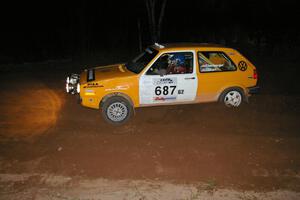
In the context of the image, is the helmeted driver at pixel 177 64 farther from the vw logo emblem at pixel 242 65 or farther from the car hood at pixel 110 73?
the vw logo emblem at pixel 242 65

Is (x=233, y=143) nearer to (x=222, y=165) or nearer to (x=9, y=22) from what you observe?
(x=222, y=165)

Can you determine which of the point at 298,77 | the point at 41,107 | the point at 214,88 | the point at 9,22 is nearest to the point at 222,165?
the point at 214,88

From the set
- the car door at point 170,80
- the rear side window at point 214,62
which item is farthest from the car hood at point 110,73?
the rear side window at point 214,62

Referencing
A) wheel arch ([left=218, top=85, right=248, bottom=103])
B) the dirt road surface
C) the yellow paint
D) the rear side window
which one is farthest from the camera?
wheel arch ([left=218, top=85, right=248, bottom=103])

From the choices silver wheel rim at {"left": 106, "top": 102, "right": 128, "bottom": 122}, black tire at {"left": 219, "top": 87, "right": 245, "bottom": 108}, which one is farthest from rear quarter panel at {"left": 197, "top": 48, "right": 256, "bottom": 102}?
silver wheel rim at {"left": 106, "top": 102, "right": 128, "bottom": 122}

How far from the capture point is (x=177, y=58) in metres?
8.02

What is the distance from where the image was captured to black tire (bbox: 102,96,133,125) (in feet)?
25.5

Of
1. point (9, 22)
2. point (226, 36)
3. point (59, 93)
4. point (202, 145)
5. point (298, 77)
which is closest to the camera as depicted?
point (202, 145)

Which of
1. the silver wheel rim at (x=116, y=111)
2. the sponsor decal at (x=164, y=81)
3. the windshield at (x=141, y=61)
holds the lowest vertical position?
the silver wheel rim at (x=116, y=111)

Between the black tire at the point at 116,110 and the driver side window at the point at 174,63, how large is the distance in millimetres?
955

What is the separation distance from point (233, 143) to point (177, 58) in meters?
2.42

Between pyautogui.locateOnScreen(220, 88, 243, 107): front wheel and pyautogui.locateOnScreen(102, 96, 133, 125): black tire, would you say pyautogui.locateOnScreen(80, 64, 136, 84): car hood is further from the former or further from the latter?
pyautogui.locateOnScreen(220, 88, 243, 107): front wheel

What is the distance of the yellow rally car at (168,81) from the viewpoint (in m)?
7.75

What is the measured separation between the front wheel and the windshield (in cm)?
200
